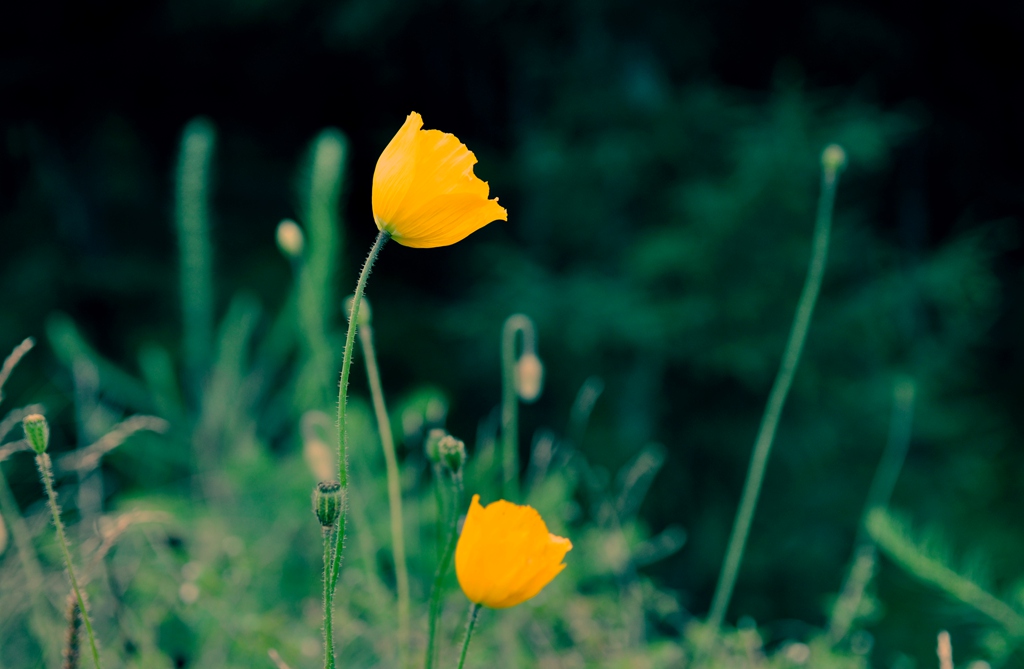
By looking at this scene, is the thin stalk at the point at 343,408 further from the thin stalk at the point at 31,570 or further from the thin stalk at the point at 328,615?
the thin stalk at the point at 31,570

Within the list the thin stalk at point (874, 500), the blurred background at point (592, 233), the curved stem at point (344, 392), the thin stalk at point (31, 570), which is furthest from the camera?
the blurred background at point (592, 233)

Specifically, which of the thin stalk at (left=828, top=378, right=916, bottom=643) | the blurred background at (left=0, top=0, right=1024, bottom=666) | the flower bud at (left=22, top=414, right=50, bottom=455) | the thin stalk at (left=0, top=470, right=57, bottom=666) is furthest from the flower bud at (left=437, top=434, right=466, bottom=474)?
the blurred background at (left=0, top=0, right=1024, bottom=666)

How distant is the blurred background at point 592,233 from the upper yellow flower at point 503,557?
5.47ft

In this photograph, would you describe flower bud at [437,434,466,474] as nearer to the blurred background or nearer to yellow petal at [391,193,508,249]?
yellow petal at [391,193,508,249]

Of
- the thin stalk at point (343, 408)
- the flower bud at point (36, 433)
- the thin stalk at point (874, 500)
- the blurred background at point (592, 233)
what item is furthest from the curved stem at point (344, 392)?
the blurred background at point (592, 233)

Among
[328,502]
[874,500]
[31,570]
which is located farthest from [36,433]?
[874,500]

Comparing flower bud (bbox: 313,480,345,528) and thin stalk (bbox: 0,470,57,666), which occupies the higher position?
flower bud (bbox: 313,480,345,528)

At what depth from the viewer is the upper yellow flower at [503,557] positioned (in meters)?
0.33

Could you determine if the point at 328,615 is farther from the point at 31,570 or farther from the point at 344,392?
the point at 31,570

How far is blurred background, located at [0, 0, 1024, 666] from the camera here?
206 centimetres

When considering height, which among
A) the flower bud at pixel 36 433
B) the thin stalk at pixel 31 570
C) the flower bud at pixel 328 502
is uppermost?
the flower bud at pixel 36 433

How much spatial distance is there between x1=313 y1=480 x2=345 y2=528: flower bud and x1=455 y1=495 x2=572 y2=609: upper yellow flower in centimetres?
7

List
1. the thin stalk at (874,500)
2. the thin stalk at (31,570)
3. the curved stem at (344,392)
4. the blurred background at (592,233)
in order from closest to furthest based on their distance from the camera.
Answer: the curved stem at (344,392) < the thin stalk at (31,570) < the thin stalk at (874,500) < the blurred background at (592,233)

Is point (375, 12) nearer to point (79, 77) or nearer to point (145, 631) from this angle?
point (79, 77)
